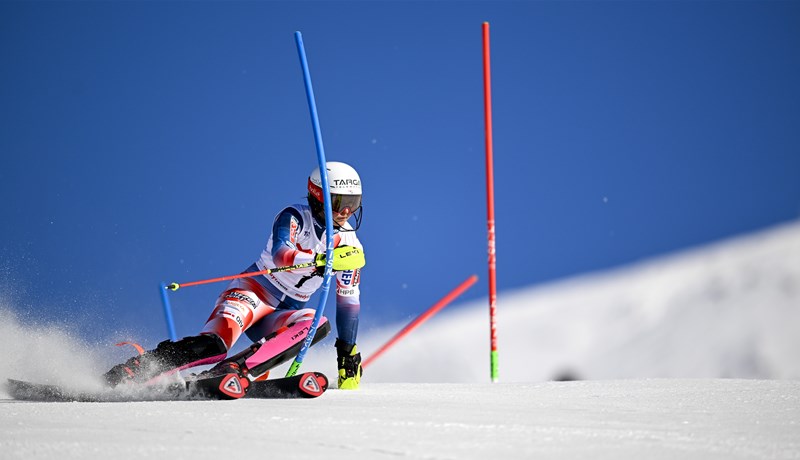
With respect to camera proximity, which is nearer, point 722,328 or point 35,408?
point 35,408

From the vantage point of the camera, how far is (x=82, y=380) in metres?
3.98

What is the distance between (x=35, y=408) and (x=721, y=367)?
233 inches

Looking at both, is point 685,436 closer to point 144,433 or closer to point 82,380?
point 144,433

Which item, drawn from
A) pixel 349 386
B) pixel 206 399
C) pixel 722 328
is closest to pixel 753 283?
pixel 722 328

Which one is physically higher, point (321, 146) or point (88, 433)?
point (321, 146)

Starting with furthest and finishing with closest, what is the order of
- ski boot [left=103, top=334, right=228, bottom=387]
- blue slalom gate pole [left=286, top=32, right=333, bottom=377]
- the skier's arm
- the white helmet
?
the white helmet < the skier's arm < blue slalom gate pole [left=286, top=32, right=333, bottom=377] < ski boot [left=103, top=334, right=228, bottom=387]

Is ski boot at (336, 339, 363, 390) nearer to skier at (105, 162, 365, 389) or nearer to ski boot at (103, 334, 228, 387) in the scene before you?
skier at (105, 162, 365, 389)

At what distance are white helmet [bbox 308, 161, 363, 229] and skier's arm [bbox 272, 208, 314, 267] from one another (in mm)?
161

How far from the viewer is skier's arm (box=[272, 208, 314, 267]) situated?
4277mm

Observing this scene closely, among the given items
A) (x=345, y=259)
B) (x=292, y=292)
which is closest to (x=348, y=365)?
(x=292, y=292)

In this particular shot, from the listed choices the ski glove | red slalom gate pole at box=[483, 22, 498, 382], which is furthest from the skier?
red slalom gate pole at box=[483, 22, 498, 382]

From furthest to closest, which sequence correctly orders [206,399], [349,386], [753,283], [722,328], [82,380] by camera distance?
[753,283]
[722,328]
[349,386]
[82,380]
[206,399]

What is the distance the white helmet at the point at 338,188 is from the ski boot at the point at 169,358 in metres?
0.90

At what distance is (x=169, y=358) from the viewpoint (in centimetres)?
398
